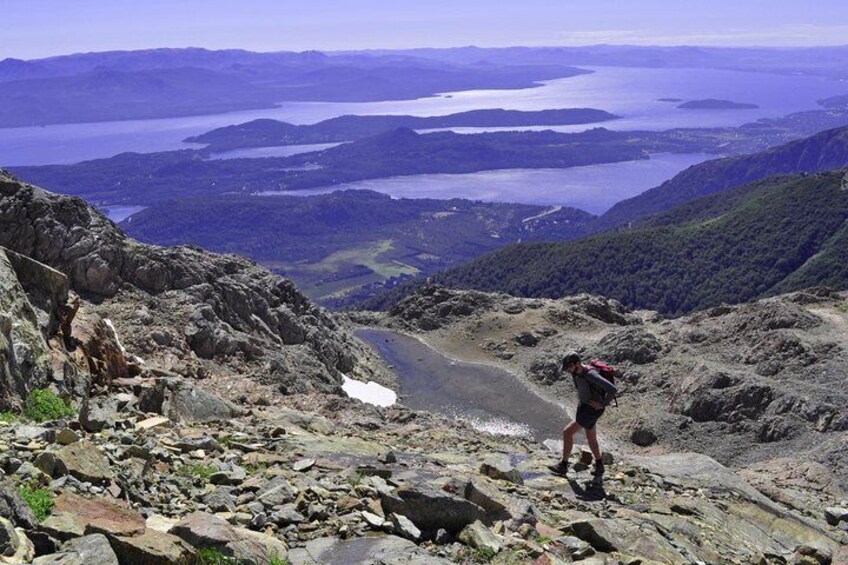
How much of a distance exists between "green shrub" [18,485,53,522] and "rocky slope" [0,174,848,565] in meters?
0.03

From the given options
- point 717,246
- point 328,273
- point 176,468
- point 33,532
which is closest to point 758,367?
point 176,468

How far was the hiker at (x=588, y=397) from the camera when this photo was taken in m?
15.3

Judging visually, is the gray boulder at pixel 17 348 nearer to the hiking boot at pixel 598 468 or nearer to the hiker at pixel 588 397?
the hiker at pixel 588 397

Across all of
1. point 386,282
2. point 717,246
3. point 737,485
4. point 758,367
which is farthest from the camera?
point 386,282

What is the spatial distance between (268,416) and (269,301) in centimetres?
2165

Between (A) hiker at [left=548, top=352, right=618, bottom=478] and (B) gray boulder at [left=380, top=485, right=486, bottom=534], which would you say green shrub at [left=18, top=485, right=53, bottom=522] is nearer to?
(B) gray boulder at [left=380, top=485, right=486, bottom=534]

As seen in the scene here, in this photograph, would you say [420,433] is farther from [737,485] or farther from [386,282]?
[386,282]

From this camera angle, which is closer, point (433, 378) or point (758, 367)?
point (758, 367)

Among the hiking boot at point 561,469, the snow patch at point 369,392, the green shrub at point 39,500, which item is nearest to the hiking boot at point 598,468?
the hiking boot at point 561,469

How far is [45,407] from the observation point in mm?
12883

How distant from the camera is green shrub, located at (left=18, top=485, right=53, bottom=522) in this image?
8242 millimetres

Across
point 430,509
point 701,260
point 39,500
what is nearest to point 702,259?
point 701,260

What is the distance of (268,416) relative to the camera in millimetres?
20859

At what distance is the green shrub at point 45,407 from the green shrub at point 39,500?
4078mm
